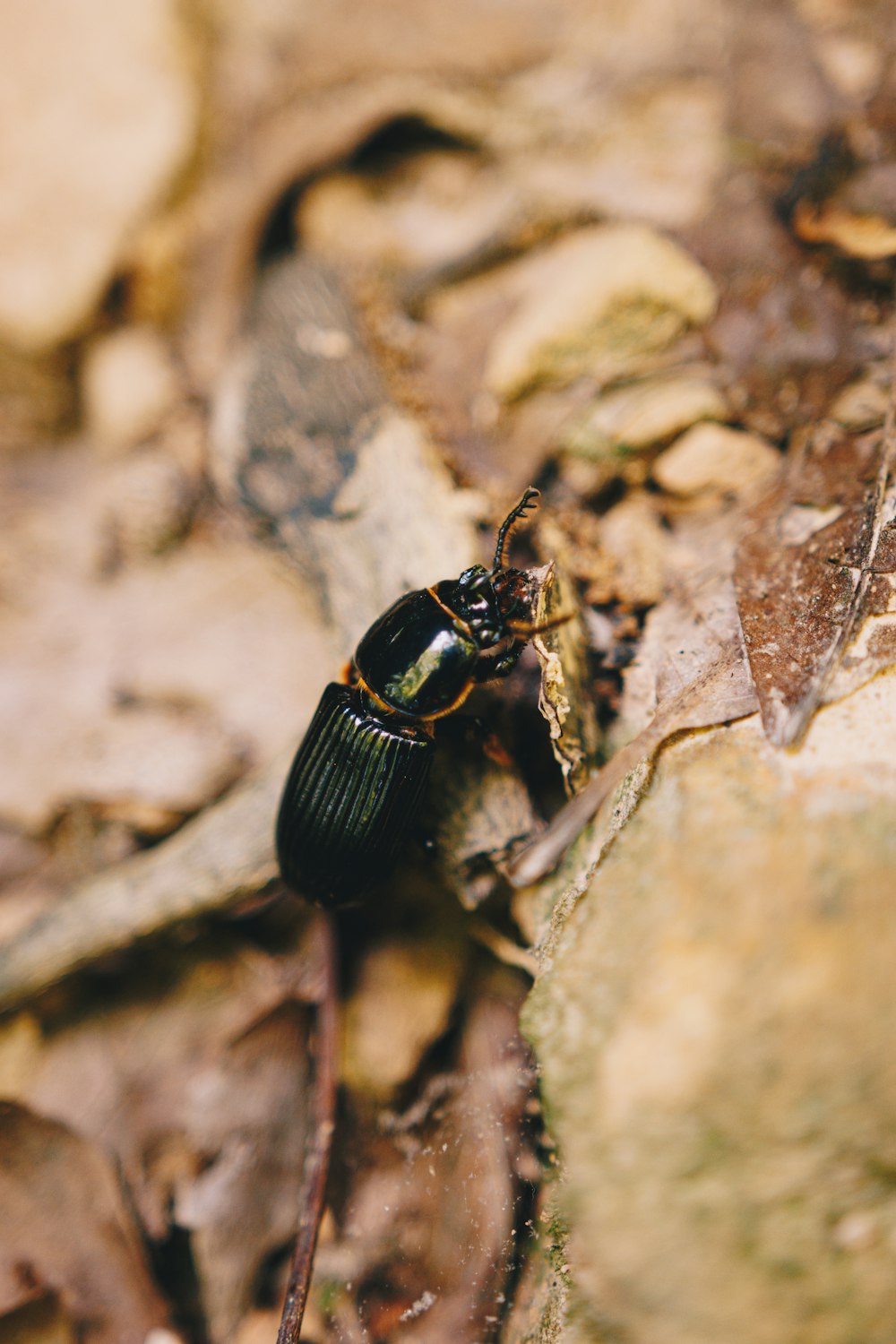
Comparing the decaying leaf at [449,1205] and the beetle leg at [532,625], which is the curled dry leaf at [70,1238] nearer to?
the decaying leaf at [449,1205]

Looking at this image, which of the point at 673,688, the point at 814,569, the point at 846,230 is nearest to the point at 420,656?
the point at 673,688

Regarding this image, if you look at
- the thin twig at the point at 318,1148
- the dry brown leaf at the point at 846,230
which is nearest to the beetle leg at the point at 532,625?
the thin twig at the point at 318,1148

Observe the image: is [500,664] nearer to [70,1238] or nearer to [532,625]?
[532,625]

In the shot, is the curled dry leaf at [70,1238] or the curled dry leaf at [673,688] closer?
the curled dry leaf at [673,688]

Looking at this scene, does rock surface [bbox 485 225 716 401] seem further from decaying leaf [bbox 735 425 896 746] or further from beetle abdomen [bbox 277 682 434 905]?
beetle abdomen [bbox 277 682 434 905]

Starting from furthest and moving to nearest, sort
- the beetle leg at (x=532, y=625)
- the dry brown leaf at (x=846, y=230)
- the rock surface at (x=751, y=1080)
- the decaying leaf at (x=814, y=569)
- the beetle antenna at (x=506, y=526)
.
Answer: the dry brown leaf at (x=846, y=230)
the beetle antenna at (x=506, y=526)
the beetle leg at (x=532, y=625)
the decaying leaf at (x=814, y=569)
the rock surface at (x=751, y=1080)

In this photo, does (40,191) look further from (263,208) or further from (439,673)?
(439,673)
